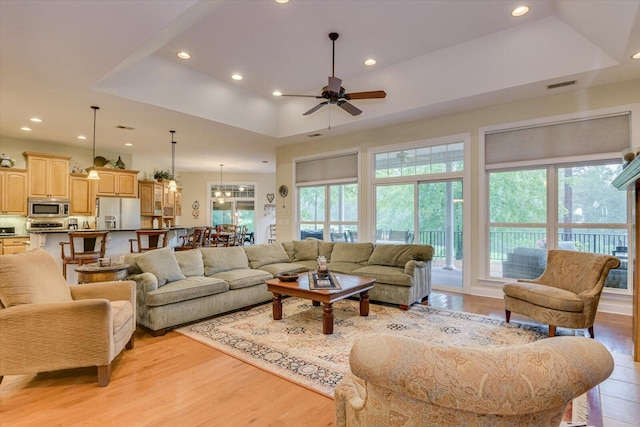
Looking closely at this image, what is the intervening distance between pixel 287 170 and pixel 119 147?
4.54m

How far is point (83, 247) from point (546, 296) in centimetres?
635

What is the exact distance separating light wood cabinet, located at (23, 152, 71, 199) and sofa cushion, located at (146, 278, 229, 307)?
18.4ft

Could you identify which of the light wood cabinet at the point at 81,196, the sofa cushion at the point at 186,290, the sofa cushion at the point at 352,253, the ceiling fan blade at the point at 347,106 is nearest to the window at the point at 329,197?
the sofa cushion at the point at 352,253

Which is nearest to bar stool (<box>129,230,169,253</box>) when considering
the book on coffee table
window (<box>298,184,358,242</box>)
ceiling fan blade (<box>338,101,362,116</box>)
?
window (<box>298,184,358,242</box>)

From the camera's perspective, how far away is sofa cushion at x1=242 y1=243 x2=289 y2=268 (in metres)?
5.10

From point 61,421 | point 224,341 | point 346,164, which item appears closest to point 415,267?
point 224,341

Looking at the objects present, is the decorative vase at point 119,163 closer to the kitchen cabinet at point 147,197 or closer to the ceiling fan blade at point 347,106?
the kitchen cabinet at point 147,197

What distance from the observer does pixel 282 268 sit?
494 centimetres

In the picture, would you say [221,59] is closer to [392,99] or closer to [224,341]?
[392,99]

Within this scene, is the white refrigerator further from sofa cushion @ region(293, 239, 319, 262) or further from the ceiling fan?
the ceiling fan

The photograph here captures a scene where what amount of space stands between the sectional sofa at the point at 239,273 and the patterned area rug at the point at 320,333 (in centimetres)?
20

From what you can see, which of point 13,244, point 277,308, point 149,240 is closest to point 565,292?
point 277,308

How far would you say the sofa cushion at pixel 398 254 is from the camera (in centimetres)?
475

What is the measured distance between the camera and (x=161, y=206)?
995 cm
